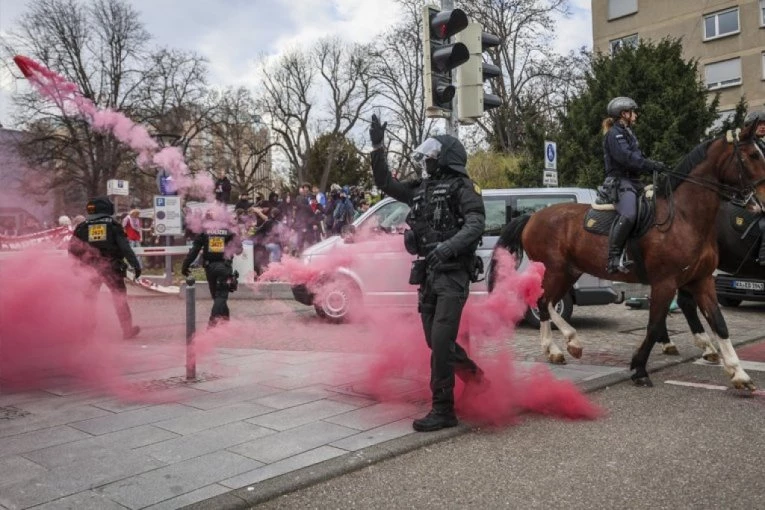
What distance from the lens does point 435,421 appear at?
16.3ft

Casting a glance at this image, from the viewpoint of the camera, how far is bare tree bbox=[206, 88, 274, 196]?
1703 centimetres

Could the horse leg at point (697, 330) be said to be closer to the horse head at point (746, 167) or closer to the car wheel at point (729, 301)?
the horse head at point (746, 167)

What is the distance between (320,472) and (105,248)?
241 inches

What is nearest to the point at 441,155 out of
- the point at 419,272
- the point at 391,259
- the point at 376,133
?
the point at 376,133

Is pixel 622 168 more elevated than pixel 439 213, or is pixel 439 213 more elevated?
pixel 622 168

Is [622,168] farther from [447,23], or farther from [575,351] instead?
[447,23]

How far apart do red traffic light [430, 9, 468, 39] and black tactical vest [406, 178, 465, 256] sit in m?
2.44

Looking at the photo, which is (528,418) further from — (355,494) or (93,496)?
(93,496)

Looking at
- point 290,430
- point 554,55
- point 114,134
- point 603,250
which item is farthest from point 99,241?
point 554,55

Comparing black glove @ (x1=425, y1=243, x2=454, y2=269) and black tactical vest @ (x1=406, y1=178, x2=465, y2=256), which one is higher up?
black tactical vest @ (x1=406, y1=178, x2=465, y2=256)

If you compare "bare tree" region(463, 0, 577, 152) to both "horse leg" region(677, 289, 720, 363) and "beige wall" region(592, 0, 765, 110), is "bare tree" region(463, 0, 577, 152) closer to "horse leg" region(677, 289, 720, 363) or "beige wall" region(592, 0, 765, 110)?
"beige wall" region(592, 0, 765, 110)

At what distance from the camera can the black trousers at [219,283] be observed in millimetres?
9000

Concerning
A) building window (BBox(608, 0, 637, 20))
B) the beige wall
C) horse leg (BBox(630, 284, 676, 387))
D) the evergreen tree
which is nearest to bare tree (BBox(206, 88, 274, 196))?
horse leg (BBox(630, 284, 676, 387))

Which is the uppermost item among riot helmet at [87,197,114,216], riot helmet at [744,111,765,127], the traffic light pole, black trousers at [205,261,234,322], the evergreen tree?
the evergreen tree
